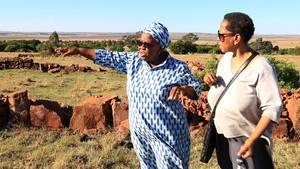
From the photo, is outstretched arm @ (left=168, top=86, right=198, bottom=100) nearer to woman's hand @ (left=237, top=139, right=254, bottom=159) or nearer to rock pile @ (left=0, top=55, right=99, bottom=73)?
woman's hand @ (left=237, top=139, right=254, bottom=159)

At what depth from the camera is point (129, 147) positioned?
597 centimetres

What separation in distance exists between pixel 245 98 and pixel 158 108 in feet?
2.34

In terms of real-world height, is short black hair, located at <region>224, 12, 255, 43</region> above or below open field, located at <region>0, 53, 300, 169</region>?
above

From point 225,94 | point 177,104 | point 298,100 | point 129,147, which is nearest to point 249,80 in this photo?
point 225,94

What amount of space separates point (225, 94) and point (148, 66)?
0.69 meters

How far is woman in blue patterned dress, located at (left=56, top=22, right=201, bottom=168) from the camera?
3.04 metres

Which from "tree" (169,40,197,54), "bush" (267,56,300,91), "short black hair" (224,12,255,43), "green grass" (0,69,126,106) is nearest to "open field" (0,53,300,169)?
"short black hair" (224,12,255,43)

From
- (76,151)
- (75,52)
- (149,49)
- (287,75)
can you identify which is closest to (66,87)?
(287,75)

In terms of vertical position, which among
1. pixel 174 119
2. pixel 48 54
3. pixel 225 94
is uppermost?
pixel 225 94

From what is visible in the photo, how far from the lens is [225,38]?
2.75 m

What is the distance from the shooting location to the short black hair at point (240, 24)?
105 inches

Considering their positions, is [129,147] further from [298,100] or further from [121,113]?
[298,100]

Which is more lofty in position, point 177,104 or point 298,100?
point 177,104

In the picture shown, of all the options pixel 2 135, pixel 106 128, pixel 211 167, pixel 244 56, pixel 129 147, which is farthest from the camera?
pixel 106 128
